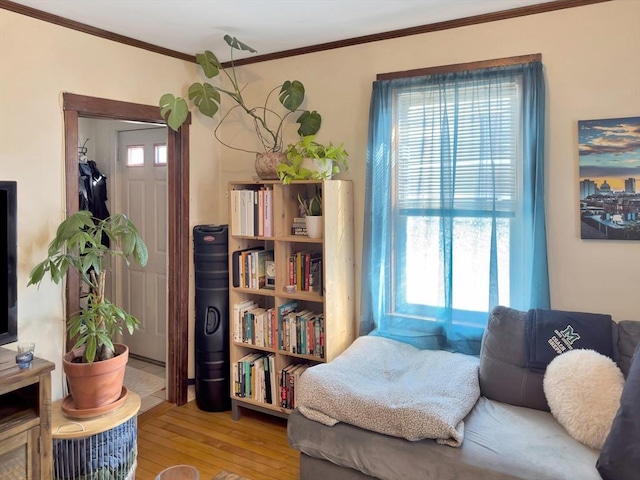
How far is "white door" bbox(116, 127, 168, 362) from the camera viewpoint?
3887mm

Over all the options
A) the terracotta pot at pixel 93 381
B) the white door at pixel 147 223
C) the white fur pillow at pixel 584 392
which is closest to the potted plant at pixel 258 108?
the white door at pixel 147 223

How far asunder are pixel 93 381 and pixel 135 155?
2191 millimetres

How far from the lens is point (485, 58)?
2.61 m

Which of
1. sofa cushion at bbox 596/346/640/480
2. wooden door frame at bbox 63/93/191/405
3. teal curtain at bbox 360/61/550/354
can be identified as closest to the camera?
sofa cushion at bbox 596/346/640/480

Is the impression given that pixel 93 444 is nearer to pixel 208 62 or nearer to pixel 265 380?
pixel 265 380

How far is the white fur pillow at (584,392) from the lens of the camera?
1888 millimetres

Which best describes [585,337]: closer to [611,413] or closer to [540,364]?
[540,364]

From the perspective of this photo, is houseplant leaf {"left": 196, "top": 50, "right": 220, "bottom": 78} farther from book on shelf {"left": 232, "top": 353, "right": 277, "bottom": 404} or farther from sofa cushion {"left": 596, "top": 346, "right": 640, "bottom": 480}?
sofa cushion {"left": 596, "top": 346, "right": 640, "bottom": 480}

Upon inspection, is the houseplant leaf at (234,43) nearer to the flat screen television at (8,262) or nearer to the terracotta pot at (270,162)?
the terracotta pot at (270,162)

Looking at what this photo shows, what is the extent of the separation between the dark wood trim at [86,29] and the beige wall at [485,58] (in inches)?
1.2

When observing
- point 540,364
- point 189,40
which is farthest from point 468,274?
point 189,40

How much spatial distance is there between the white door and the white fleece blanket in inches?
78.9

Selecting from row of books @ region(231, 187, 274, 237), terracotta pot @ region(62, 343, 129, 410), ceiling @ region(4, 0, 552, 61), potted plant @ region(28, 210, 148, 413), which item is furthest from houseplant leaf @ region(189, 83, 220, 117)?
terracotta pot @ region(62, 343, 129, 410)

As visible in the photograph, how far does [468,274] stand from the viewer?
267cm
